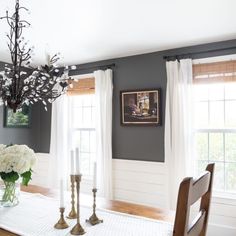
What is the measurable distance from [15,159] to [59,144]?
235cm

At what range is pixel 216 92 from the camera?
3.04 meters

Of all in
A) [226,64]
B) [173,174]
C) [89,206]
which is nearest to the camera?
[89,206]

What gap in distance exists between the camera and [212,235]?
9.65 feet

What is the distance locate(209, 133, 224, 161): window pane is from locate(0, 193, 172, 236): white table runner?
1784mm

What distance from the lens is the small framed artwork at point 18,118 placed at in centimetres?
385

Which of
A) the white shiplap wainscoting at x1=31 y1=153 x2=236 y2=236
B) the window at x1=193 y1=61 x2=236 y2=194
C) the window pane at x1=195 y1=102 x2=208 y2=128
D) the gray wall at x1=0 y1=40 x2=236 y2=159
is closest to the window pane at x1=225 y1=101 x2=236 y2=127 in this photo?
the window at x1=193 y1=61 x2=236 y2=194

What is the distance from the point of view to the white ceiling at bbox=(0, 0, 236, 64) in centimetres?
206

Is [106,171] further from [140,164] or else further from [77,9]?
[77,9]

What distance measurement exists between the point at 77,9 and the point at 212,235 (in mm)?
2754

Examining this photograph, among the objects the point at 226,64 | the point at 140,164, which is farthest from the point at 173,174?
the point at 226,64

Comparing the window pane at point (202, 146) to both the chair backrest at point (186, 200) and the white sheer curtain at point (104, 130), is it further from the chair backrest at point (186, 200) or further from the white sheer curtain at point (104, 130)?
the chair backrest at point (186, 200)

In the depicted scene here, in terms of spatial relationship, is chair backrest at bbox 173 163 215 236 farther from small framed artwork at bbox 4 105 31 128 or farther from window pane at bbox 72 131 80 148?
→ small framed artwork at bbox 4 105 31 128

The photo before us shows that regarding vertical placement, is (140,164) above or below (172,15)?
below

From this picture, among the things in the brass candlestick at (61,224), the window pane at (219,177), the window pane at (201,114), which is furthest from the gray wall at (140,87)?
the brass candlestick at (61,224)
